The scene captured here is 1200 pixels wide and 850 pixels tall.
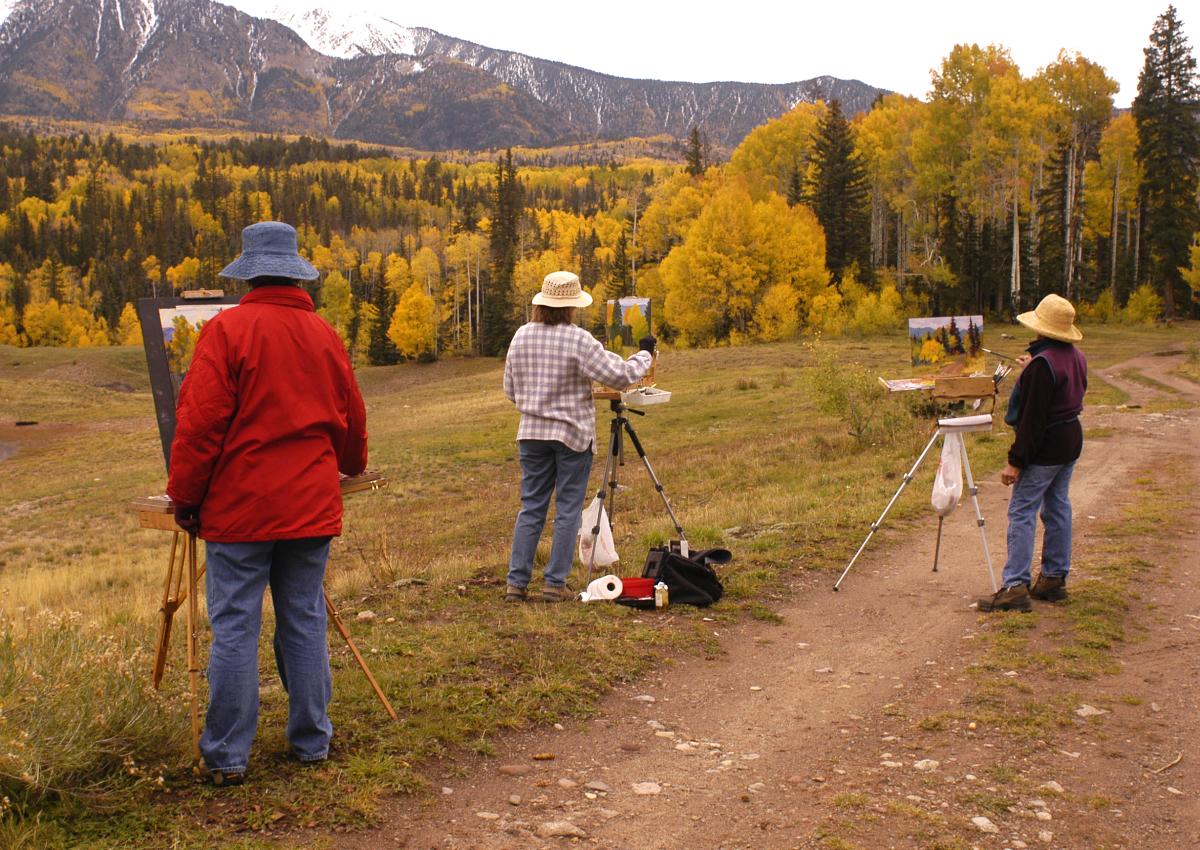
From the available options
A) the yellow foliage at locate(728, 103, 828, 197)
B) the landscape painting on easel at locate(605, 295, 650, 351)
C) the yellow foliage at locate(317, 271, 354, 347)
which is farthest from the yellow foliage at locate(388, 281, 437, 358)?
the landscape painting on easel at locate(605, 295, 650, 351)

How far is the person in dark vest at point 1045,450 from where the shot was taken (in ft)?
24.6

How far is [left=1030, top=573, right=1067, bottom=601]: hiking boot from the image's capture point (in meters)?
7.88

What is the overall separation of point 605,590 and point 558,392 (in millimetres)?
1579

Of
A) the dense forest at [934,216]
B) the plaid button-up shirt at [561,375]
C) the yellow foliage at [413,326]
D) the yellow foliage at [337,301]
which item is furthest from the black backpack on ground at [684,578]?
the yellow foliage at [337,301]

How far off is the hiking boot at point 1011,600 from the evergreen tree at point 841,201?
52.9 meters

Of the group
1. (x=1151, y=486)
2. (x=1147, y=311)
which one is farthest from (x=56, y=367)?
(x=1151, y=486)

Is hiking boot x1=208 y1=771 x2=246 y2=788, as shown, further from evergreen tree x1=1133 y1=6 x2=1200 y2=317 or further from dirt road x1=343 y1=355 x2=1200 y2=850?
evergreen tree x1=1133 y1=6 x2=1200 y2=317

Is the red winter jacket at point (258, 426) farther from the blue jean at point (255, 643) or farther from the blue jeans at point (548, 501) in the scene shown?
the blue jeans at point (548, 501)

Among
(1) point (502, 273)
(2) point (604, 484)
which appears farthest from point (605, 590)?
(1) point (502, 273)

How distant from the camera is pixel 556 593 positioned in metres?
7.88

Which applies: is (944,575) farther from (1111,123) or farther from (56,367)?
(56,367)

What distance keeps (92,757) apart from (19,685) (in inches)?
19.0

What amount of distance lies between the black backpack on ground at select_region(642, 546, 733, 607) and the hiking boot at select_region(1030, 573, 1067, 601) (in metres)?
2.48

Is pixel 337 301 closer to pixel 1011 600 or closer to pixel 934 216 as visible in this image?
pixel 934 216
